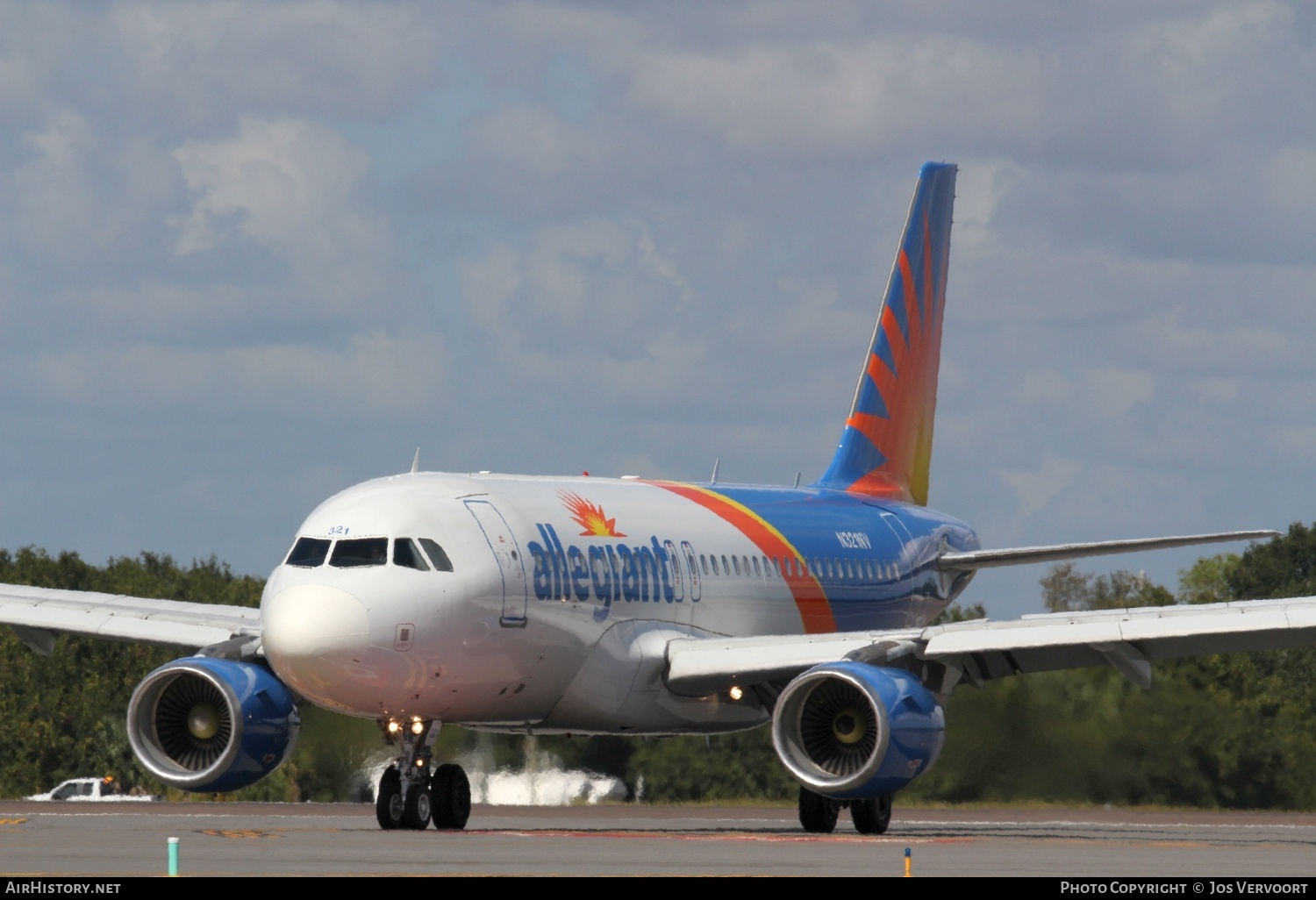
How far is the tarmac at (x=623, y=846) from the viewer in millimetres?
24016

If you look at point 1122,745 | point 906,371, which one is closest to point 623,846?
point 1122,745

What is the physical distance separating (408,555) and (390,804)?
339 centimetres

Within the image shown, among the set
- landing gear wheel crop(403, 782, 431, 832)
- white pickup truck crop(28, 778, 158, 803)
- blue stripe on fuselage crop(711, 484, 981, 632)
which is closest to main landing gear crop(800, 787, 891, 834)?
landing gear wheel crop(403, 782, 431, 832)

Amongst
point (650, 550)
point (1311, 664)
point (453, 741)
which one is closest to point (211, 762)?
point (650, 550)

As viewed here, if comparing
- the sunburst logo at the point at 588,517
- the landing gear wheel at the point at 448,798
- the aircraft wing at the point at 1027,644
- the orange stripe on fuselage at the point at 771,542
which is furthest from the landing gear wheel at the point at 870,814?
the orange stripe on fuselage at the point at 771,542

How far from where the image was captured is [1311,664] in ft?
279

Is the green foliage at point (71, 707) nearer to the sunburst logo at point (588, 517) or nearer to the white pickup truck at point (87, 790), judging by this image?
the white pickup truck at point (87, 790)

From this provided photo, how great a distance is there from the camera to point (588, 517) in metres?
35.3

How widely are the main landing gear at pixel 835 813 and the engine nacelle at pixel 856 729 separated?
210 centimetres

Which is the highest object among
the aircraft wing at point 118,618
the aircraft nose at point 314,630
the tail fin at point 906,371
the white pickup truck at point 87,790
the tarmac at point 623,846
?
the tail fin at point 906,371

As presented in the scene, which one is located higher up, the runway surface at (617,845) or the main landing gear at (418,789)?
the main landing gear at (418,789)

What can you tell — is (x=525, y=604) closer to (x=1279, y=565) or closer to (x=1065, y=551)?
(x=1065, y=551)
